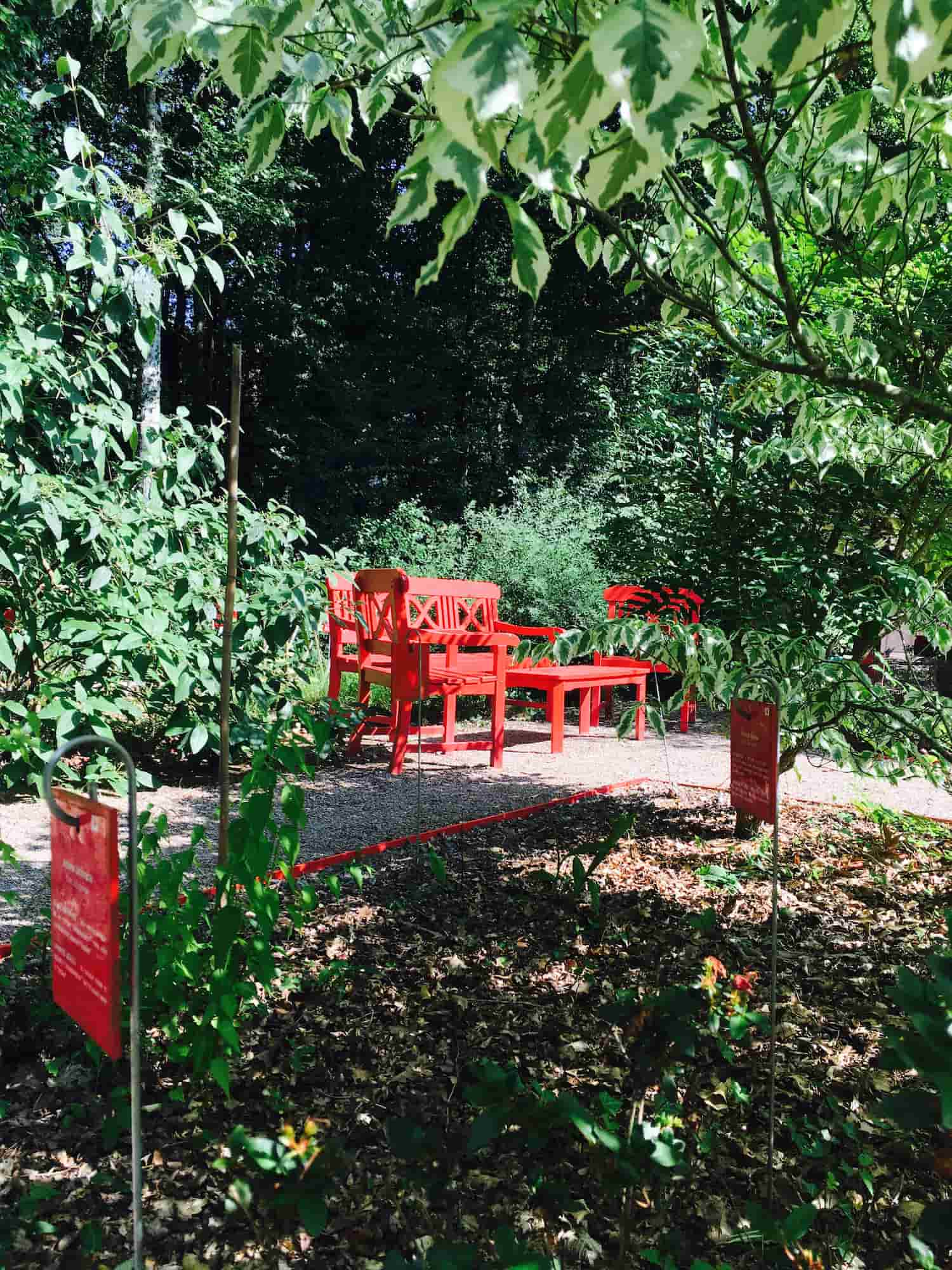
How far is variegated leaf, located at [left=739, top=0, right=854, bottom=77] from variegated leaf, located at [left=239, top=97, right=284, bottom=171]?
689 millimetres

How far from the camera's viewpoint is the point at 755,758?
2494 millimetres

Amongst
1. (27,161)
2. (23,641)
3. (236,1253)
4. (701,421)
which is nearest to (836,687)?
(701,421)

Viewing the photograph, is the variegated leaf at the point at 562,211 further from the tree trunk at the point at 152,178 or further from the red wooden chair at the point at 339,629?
the tree trunk at the point at 152,178

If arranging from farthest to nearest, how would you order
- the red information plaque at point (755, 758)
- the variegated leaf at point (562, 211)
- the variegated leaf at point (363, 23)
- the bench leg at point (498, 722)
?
the bench leg at point (498, 722) < the red information plaque at point (755, 758) < the variegated leaf at point (562, 211) < the variegated leaf at point (363, 23)

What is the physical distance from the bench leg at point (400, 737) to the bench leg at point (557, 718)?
112cm

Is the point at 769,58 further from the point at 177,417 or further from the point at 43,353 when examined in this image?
the point at 177,417

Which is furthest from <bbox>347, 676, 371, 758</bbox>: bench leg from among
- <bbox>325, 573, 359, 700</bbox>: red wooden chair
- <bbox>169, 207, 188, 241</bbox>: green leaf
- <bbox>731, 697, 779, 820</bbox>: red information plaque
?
<bbox>169, 207, 188, 241</bbox>: green leaf

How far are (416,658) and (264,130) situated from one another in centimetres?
402

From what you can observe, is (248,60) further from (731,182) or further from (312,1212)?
(312,1212)

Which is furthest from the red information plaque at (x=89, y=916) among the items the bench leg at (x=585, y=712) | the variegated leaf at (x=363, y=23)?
the bench leg at (x=585, y=712)

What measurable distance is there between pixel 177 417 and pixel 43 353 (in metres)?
0.61

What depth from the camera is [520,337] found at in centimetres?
1717

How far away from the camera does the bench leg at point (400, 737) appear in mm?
5414

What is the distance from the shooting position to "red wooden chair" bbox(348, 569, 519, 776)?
5.22 m
